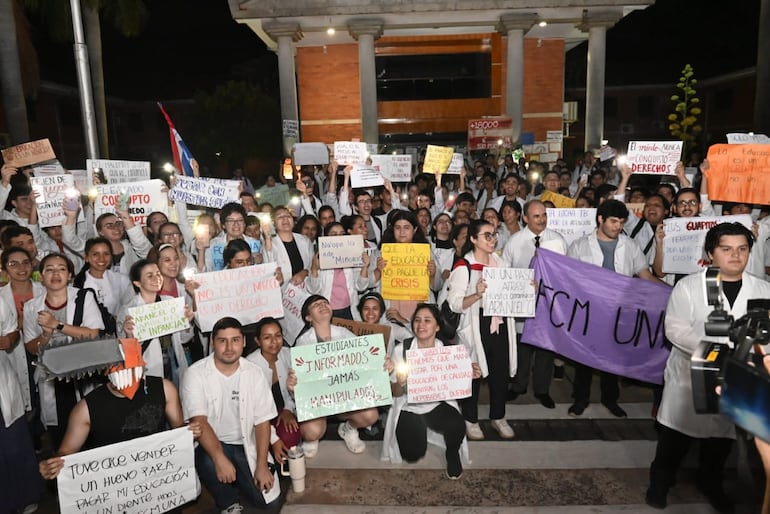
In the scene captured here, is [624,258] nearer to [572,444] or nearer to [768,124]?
[572,444]

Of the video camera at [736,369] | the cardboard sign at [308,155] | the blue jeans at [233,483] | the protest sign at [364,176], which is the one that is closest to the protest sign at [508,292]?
the video camera at [736,369]

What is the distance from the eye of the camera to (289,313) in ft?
21.4

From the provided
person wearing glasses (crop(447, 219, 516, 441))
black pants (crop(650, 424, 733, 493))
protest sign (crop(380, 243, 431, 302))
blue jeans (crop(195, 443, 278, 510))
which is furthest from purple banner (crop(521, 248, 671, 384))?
blue jeans (crop(195, 443, 278, 510))

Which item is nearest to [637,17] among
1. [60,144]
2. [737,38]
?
[737,38]

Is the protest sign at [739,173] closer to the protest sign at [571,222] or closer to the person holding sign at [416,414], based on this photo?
the protest sign at [571,222]

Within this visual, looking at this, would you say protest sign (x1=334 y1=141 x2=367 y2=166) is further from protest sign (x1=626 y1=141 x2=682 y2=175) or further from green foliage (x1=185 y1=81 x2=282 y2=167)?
green foliage (x1=185 y1=81 x2=282 y2=167)

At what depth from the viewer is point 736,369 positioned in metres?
2.49

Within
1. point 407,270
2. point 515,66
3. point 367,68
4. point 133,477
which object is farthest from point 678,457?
point 367,68

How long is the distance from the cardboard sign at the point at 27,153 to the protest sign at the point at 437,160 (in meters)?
5.47

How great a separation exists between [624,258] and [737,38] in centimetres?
4144

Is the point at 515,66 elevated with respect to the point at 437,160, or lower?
elevated

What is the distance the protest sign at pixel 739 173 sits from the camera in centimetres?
648

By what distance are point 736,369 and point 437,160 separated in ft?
23.8

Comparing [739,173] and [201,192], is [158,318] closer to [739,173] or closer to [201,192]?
[201,192]
